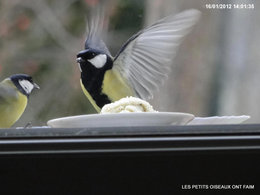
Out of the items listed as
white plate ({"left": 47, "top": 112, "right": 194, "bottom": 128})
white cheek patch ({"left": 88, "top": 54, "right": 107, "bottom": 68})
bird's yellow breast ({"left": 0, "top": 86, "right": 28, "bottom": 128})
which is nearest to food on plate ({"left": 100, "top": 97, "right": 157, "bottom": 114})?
white plate ({"left": 47, "top": 112, "right": 194, "bottom": 128})

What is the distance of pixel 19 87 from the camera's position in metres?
1.02

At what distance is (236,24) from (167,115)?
98 centimetres

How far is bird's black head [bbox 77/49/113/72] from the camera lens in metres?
1.12

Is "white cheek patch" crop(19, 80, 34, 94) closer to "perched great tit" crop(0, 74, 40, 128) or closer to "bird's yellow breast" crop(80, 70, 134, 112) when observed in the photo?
"perched great tit" crop(0, 74, 40, 128)

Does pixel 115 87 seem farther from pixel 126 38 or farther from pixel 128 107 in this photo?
pixel 128 107

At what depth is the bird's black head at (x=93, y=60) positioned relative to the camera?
3.67 feet

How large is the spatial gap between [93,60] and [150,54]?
15 cm

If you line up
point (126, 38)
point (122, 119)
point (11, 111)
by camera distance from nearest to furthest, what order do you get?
point (122, 119), point (11, 111), point (126, 38)

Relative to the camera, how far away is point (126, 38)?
116cm

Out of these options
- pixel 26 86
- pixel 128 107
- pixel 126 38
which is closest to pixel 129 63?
pixel 126 38

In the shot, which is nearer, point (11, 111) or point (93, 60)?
point (11, 111)

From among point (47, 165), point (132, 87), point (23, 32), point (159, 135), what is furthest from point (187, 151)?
point (23, 32)

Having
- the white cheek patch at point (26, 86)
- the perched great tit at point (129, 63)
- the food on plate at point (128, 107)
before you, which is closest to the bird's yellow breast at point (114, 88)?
the perched great tit at point (129, 63)

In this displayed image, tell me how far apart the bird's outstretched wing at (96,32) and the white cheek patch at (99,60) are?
0.02 meters
